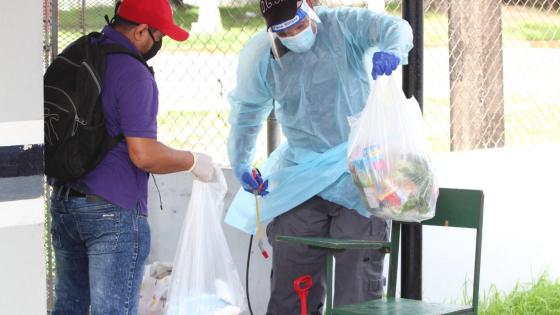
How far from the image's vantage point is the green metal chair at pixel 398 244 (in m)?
3.61

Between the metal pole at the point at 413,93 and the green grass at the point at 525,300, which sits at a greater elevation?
the metal pole at the point at 413,93

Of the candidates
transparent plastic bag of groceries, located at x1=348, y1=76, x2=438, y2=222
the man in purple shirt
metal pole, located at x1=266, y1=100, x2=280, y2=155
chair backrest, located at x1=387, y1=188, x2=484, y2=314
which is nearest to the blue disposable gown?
chair backrest, located at x1=387, y1=188, x2=484, y2=314

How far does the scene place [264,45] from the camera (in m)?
4.34

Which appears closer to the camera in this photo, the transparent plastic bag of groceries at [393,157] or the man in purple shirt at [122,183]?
the man in purple shirt at [122,183]

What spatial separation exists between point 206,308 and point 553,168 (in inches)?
105

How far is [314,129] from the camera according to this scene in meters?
4.20

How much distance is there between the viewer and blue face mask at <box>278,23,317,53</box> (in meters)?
4.09

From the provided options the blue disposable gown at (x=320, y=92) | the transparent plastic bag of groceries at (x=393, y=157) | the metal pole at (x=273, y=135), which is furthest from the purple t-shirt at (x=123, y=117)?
the metal pole at (x=273, y=135)

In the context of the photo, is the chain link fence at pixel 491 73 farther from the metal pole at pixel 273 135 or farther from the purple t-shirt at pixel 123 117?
the purple t-shirt at pixel 123 117

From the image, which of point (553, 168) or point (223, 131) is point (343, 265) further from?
point (223, 131)

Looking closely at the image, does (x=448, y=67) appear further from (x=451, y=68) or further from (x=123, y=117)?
(x=123, y=117)

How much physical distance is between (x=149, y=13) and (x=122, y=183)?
0.59 metres

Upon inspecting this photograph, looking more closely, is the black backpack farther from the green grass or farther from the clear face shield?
the green grass

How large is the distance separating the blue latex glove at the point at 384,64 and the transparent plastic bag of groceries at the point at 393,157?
0.14 ft
